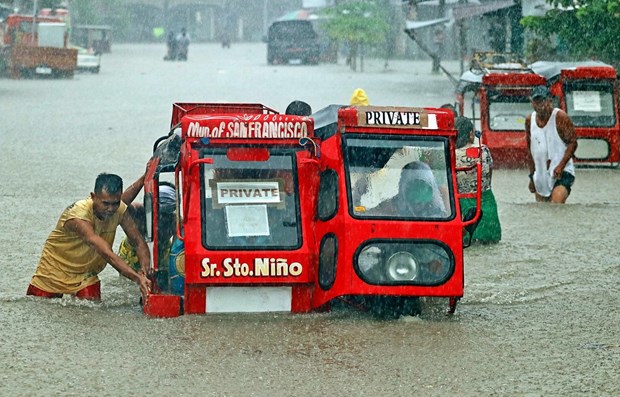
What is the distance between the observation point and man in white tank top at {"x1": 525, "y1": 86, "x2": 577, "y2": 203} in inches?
512

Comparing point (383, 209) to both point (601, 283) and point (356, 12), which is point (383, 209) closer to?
point (601, 283)

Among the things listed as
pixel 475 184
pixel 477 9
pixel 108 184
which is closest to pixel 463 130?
pixel 475 184

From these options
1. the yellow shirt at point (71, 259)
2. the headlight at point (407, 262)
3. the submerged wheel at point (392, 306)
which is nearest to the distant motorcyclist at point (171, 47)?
the yellow shirt at point (71, 259)

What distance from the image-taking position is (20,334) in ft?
24.6

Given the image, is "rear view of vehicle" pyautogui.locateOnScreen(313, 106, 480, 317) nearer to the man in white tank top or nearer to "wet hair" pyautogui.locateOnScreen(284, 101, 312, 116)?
"wet hair" pyautogui.locateOnScreen(284, 101, 312, 116)

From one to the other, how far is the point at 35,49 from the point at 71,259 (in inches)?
1203

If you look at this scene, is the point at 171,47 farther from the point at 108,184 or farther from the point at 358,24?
the point at 108,184

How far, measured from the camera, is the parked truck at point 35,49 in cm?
3784

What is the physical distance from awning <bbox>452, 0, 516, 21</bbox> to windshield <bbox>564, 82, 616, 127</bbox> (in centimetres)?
1261

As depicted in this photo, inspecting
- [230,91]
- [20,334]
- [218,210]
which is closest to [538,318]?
[218,210]

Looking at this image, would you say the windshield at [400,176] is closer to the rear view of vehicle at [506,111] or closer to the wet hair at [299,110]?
the wet hair at [299,110]

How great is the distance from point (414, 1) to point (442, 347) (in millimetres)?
22871

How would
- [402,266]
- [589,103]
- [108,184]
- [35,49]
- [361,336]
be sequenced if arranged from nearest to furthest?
[361,336] → [402,266] → [108,184] → [589,103] → [35,49]

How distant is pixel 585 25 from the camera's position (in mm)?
19953
